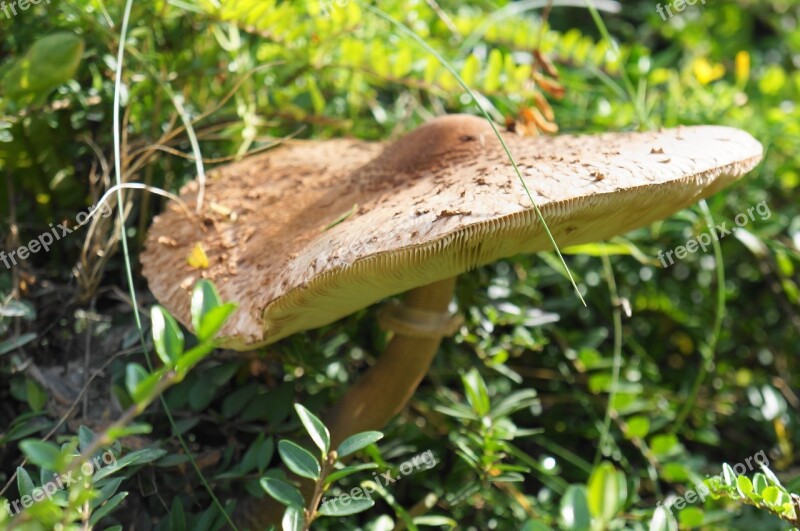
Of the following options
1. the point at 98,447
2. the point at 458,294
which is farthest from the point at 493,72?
the point at 98,447

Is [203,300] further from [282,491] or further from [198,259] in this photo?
[198,259]

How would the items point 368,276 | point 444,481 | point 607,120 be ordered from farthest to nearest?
point 607,120, point 444,481, point 368,276

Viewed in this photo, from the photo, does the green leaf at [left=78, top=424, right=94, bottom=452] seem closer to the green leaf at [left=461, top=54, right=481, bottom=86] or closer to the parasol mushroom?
the parasol mushroom

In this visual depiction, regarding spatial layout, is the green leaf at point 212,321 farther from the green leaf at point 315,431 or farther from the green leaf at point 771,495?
the green leaf at point 771,495

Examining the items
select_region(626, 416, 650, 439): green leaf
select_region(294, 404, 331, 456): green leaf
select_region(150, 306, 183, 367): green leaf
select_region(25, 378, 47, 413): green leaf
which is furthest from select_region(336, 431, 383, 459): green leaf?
select_region(626, 416, 650, 439): green leaf

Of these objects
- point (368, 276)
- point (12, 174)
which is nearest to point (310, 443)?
point (368, 276)

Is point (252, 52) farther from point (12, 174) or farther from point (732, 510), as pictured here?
point (732, 510)

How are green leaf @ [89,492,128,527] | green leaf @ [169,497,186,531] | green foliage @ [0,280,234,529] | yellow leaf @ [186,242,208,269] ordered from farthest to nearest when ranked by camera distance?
1. yellow leaf @ [186,242,208,269]
2. green leaf @ [169,497,186,531]
3. green leaf @ [89,492,128,527]
4. green foliage @ [0,280,234,529]

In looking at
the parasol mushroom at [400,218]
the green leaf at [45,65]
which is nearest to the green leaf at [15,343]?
the parasol mushroom at [400,218]
